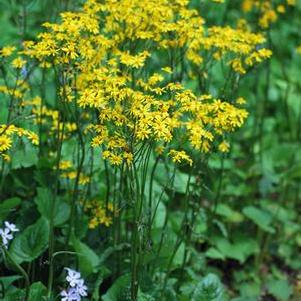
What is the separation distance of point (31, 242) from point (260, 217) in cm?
187

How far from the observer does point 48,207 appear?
158 inches

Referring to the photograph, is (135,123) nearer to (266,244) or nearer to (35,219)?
(35,219)

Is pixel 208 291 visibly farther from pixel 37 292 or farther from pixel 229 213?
pixel 229 213

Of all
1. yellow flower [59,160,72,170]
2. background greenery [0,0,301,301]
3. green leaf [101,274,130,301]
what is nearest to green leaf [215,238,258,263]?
background greenery [0,0,301,301]

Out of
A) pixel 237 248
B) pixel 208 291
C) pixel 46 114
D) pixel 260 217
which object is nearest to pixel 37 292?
pixel 208 291

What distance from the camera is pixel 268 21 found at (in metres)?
4.83

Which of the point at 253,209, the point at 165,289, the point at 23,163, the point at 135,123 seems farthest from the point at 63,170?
the point at 253,209

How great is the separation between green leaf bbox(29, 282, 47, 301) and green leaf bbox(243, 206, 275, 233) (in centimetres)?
193

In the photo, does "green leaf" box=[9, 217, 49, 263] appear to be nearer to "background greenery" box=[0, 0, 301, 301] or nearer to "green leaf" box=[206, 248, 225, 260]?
"background greenery" box=[0, 0, 301, 301]

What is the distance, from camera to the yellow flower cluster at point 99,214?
154 inches

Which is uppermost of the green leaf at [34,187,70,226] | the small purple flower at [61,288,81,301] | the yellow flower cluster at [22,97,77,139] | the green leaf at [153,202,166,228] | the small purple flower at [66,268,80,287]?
the yellow flower cluster at [22,97,77,139]

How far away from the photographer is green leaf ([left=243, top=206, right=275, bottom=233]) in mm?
4889

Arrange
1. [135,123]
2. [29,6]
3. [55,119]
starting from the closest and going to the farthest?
[135,123] → [55,119] → [29,6]

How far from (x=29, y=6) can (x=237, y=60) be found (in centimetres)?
145
